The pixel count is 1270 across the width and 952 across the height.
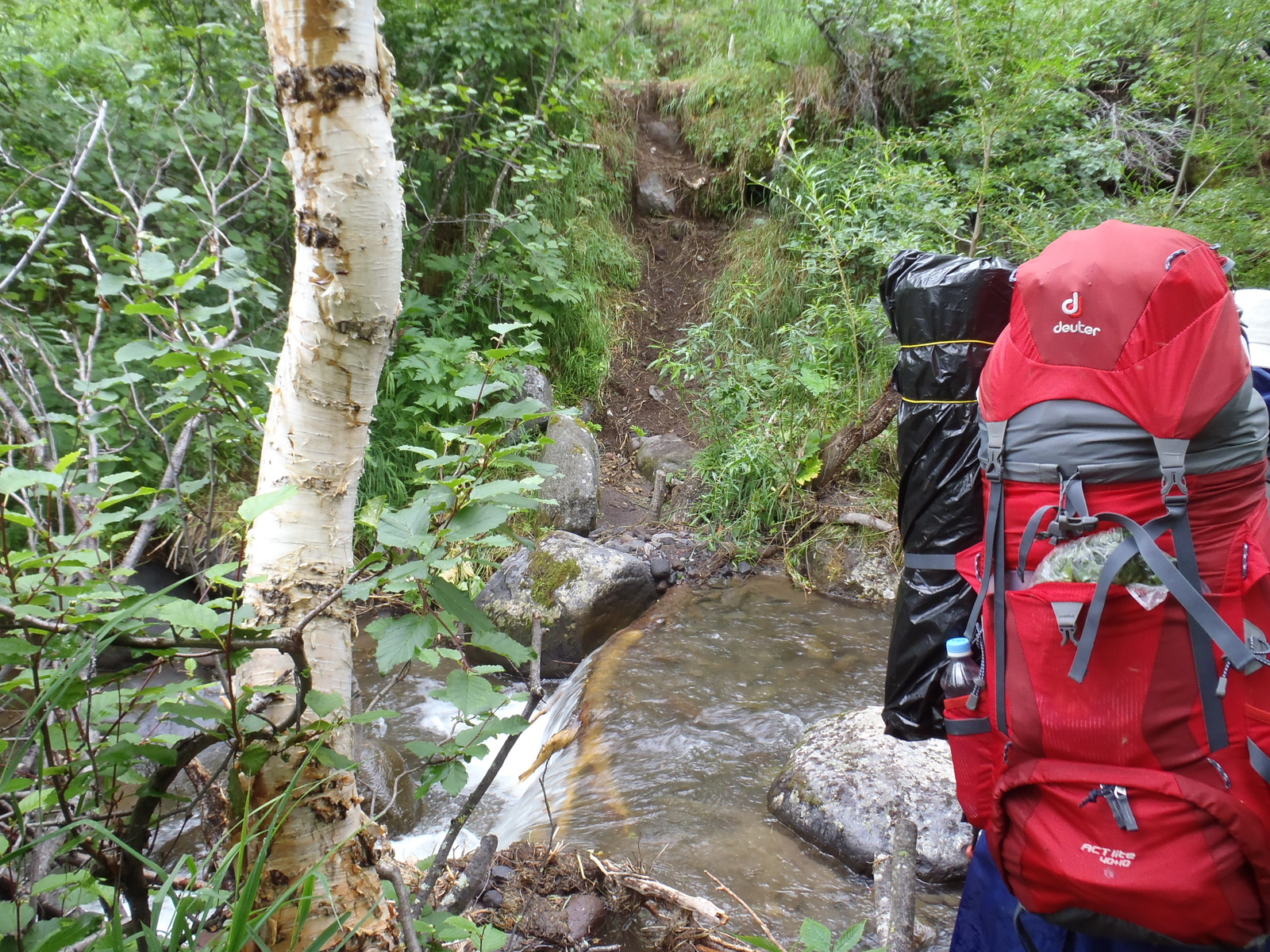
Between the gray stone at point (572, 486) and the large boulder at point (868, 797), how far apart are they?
3.40 metres

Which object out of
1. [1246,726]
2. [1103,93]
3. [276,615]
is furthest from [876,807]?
[1103,93]

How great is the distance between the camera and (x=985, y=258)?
2.04 meters

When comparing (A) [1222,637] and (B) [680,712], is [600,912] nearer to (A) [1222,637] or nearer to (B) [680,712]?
(B) [680,712]

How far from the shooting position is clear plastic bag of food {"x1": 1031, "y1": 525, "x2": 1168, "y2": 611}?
131 centimetres

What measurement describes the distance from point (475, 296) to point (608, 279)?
2333 mm

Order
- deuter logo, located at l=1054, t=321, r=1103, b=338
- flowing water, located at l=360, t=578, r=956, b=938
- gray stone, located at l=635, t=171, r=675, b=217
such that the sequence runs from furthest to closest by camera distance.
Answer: gray stone, located at l=635, t=171, r=675, b=217
flowing water, located at l=360, t=578, r=956, b=938
deuter logo, located at l=1054, t=321, r=1103, b=338

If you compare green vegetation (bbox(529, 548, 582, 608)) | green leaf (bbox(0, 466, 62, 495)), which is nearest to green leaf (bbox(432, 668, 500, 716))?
green leaf (bbox(0, 466, 62, 495))

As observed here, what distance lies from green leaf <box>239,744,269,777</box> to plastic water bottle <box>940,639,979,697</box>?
4.74 ft

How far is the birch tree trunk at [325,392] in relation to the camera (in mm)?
1125

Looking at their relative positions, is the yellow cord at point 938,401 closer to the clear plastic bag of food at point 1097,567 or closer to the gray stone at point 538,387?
the clear plastic bag of food at point 1097,567

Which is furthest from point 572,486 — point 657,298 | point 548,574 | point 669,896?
point 669,896

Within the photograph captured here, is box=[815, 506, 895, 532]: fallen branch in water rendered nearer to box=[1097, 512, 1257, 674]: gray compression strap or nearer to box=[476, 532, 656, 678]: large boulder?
box=[476, 532, 656, 678]: large boulder

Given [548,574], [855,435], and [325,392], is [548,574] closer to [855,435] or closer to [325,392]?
[855,435]

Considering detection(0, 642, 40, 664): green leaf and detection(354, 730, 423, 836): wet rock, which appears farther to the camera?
detection(354, 730, 423, 836): wet rock
